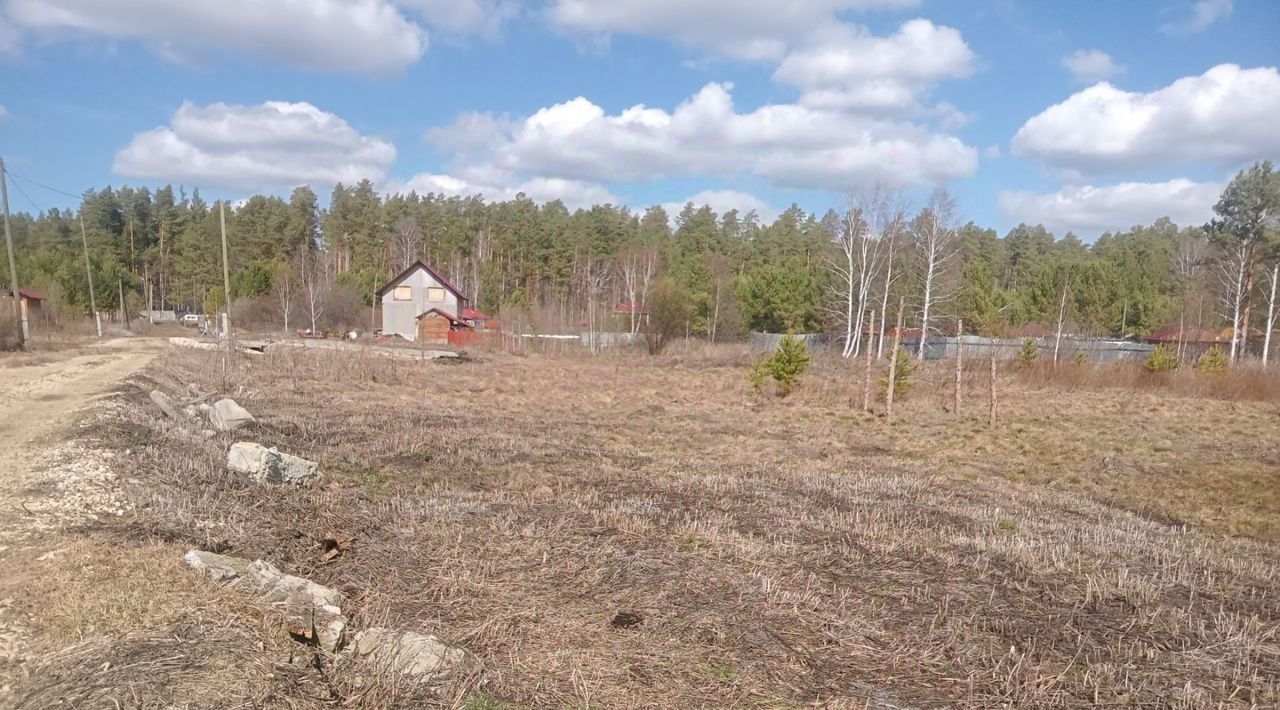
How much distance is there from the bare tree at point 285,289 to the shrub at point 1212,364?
166 ft

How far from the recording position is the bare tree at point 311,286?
174 feet

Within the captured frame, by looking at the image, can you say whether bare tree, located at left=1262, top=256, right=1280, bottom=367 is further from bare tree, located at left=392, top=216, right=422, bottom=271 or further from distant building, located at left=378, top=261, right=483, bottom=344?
bare tree, located at left=392, top=216, right=422, bottom=271

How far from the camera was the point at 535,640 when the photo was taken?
4.82 m

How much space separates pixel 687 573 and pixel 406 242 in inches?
2659

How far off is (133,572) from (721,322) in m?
49.2

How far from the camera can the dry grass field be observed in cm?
423

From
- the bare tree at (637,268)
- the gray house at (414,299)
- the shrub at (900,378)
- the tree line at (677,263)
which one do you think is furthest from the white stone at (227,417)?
the bare tree at (637,268)

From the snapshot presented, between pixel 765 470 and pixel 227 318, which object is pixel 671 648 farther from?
pixel 227 318

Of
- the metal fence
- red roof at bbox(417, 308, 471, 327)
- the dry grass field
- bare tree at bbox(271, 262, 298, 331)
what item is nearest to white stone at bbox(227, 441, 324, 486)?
the dry grass field

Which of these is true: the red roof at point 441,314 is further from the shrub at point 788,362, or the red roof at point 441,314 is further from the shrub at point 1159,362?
the shrub at point 1159,362

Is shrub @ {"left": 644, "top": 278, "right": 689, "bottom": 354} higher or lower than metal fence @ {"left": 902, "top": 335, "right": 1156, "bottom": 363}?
higher

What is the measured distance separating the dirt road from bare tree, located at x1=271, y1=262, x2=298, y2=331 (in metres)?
38.1

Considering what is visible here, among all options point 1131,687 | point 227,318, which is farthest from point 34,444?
point 227,318

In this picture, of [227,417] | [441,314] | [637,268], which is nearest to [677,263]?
[637,268]
